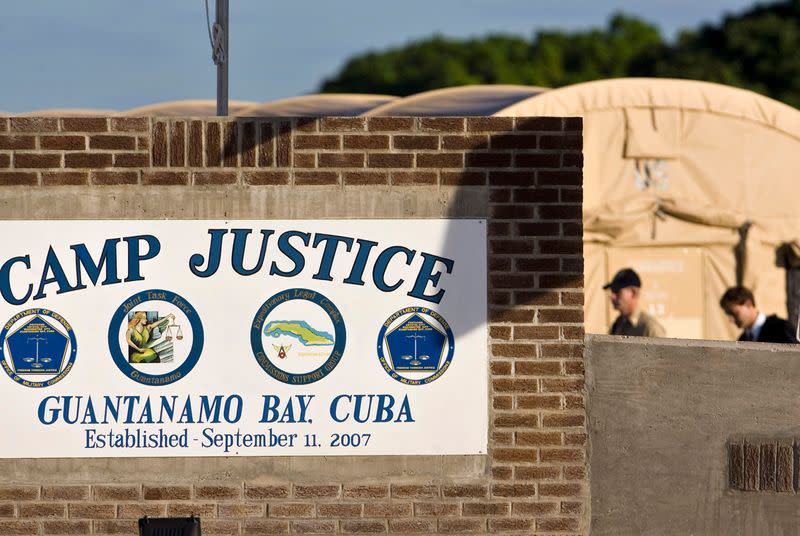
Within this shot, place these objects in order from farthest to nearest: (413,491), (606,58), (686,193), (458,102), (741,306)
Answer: (606,58) → (458,102) → (686,193) → (741,306) → (413,491)

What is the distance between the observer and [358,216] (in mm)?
7379

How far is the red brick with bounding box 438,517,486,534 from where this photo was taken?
24.3 feet

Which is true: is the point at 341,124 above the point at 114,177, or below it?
above

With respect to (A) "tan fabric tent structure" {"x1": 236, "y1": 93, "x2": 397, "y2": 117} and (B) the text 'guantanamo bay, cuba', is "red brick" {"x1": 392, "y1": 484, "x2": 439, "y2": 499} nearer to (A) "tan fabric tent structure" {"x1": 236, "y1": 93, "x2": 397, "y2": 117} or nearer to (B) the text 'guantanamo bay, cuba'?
(B) the text 'guantanamo bay, cuba'

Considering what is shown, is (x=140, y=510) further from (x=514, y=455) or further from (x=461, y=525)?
(x=514, y=455)

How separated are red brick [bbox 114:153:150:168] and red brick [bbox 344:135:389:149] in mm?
1128

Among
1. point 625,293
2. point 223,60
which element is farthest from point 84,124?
point 625,293

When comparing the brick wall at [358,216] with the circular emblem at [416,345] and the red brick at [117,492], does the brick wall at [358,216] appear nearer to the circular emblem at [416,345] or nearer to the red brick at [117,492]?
the red brick at [117,492]

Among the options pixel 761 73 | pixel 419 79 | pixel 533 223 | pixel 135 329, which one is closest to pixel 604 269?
pixel 533 223

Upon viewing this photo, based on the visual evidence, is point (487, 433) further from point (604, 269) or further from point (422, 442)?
point (604, 269)

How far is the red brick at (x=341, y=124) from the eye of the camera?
740cm

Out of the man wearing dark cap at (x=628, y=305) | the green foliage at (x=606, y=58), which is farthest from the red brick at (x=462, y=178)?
the green foliage at (x=606, y=58)

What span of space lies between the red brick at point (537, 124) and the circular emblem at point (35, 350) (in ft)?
9.16

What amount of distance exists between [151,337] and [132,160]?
100 cm
